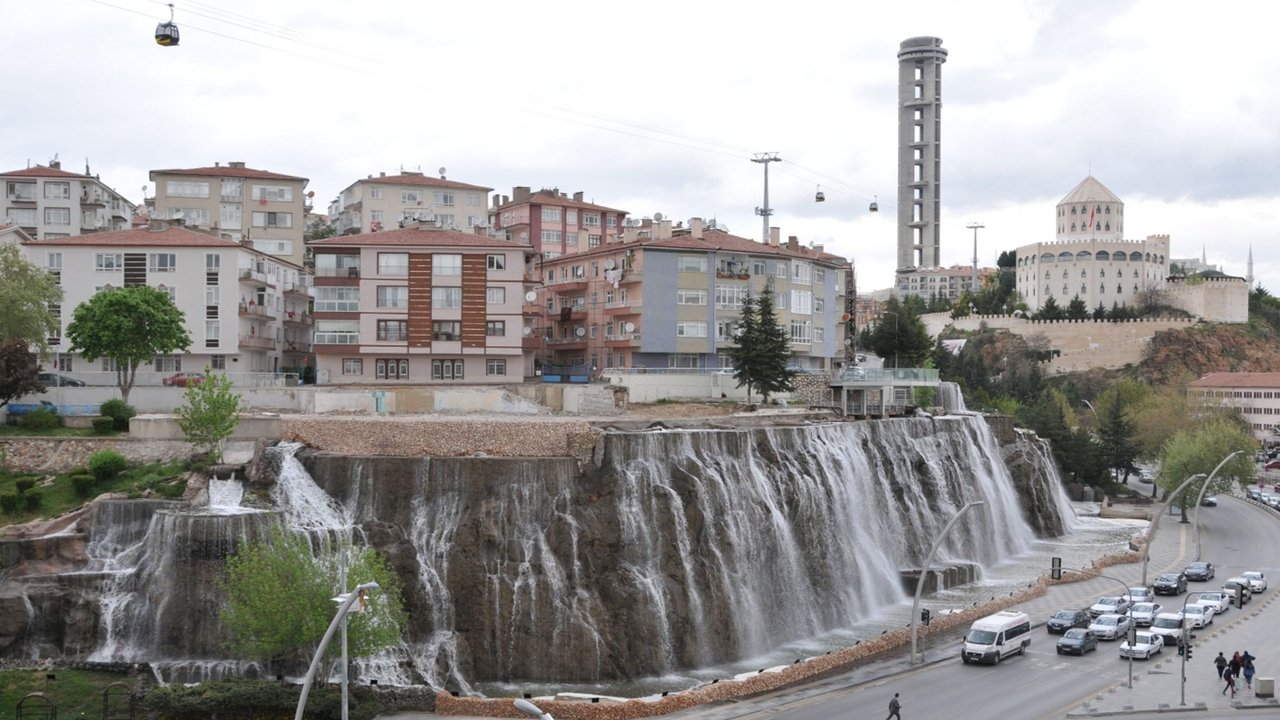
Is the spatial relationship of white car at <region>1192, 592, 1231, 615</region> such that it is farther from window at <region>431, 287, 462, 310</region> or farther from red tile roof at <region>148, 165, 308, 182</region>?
red tile roof at <region>148, 165, 308, 182</region>

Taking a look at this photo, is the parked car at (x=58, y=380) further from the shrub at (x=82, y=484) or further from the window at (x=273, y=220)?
the window at (x=273, y=220)

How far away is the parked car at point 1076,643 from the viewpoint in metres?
52.3

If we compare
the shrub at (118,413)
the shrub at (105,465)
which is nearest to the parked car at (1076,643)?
the shrub at (105,465)

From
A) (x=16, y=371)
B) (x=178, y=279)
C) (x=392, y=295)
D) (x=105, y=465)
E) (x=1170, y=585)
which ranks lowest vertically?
(x=1170, y=585)

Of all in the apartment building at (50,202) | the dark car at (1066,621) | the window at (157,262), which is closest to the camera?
the dark car at (1066,621)

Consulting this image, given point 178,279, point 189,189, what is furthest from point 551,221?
point 178,279

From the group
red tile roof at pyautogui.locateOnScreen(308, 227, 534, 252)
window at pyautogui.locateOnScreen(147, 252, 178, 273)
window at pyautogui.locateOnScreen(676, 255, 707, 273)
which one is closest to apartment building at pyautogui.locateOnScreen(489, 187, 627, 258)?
window at pyautogui.locateOnScreen(676, 255, 707, 273)

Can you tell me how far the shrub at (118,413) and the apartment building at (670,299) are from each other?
32276 mm

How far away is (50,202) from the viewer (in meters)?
105

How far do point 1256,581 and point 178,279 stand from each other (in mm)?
64441

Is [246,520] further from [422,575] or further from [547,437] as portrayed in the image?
[547,437]

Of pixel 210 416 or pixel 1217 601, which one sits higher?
pixel 210 416

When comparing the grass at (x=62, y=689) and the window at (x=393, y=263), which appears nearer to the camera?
the grass at (x=62, y=689)

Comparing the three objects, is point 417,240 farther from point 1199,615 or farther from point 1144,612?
point 1199,615
